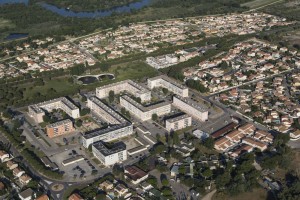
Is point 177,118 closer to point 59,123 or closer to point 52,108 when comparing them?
point 59,123

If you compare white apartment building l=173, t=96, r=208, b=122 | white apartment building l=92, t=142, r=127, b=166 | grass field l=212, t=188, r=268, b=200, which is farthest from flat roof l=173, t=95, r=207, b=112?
grass field l=212, t=188, r=268, b=200

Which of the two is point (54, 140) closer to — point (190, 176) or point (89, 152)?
point (89, 152)

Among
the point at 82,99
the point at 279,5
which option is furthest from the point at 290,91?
the point at 279,5

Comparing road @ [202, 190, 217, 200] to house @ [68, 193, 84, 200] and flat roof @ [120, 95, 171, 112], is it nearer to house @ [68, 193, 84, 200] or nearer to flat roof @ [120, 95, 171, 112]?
Answer: house @ [68, 193, 84, 200]

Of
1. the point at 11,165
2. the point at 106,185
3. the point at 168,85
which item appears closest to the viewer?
the point at 106,185

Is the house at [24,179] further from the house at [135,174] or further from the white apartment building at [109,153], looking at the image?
the house at [135,174]

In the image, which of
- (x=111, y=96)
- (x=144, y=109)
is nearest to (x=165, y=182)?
(x=144, y=109)
